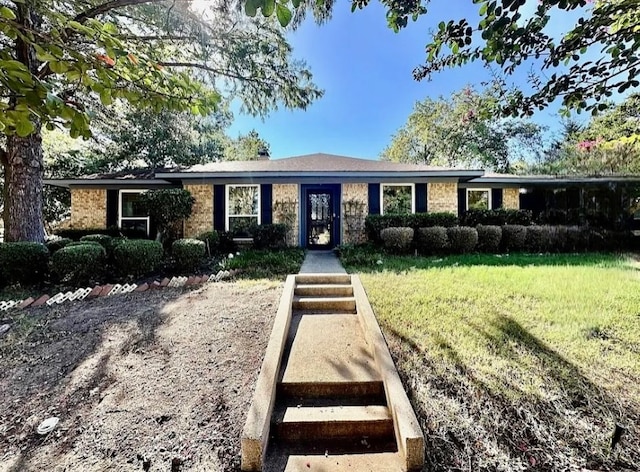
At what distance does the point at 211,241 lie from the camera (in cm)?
961

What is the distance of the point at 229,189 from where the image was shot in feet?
35.6

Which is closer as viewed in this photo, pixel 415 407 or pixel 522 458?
pixel 522 458

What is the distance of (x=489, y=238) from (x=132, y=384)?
9.66m

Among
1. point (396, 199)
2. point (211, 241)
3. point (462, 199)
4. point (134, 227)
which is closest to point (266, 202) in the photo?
point (211, 241)

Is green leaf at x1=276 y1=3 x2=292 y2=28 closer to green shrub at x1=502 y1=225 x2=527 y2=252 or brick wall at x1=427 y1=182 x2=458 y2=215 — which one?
brick wall at x1=427 y1=182 x2=458 y2=215

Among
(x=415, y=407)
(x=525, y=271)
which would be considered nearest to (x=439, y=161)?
(x=525, y=271)

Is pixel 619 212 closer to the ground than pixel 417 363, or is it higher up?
higher up

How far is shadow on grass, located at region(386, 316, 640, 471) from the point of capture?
7.64ft

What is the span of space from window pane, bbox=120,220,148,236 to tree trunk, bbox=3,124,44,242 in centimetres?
374

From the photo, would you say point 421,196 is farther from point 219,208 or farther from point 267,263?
point 219,208

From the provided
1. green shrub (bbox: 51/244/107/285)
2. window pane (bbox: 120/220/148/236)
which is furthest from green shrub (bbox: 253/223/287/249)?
window pane (bbox: 120/220/148/236)

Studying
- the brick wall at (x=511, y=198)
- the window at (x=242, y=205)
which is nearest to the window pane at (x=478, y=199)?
the brick wall at (x=511, y=198)

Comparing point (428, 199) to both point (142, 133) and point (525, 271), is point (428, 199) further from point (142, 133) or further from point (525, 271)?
point (142, 133)

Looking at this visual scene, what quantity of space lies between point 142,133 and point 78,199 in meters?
6.53
